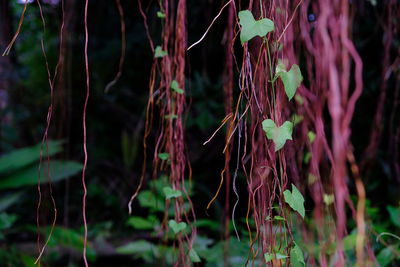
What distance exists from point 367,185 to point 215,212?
0.78 meters

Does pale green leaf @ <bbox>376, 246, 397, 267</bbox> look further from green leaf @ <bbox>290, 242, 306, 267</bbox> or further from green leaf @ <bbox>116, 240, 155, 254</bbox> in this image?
green leaf @ <bbox>116, 240, 155, 254</bbox>

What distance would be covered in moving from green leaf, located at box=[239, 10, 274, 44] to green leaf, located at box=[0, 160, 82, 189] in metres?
1.74

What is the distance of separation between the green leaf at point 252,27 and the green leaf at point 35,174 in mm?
1736

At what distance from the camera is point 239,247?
183cm

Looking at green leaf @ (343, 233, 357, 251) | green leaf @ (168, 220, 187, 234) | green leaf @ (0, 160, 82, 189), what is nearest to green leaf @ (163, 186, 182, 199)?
green leaf @ (168, 220, 187, 234)

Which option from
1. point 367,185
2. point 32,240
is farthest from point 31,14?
point 367,185

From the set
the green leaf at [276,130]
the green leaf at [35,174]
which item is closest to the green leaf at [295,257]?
the green leaf at [276,130]

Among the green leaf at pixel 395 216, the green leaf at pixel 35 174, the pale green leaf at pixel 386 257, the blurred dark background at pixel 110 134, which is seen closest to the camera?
the pale green leaf at pixel 386 257

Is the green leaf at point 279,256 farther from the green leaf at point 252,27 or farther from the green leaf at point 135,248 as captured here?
the green leaf at point 135,248

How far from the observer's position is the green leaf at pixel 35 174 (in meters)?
2.62

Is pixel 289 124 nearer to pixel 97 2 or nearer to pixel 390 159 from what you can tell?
pixel 390 159

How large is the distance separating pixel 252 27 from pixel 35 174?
1.91 m

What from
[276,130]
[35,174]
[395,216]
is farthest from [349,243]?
[35,174]

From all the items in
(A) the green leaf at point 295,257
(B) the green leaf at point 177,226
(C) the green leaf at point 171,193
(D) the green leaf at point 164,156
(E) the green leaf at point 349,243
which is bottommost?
(E) the green leaf at point 349,243
